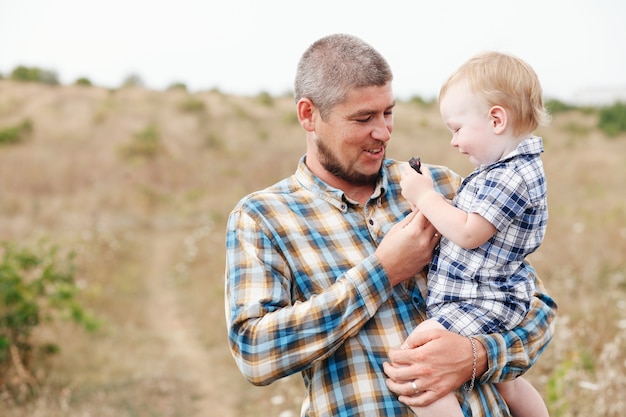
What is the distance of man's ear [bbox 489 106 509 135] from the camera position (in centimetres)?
190

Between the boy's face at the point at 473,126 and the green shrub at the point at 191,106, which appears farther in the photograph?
the green shrub at the point at 191,106

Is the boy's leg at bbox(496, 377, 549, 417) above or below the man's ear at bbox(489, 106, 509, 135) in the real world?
below

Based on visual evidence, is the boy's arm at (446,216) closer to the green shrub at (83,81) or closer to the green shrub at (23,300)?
the green shrub at (23,300)

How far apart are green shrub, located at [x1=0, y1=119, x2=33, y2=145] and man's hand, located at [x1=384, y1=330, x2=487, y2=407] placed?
2001cm

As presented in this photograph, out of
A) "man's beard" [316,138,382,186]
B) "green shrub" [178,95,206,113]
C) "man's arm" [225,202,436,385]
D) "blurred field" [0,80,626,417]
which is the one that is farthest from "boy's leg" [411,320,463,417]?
"green shrub" [178,95,206,113]

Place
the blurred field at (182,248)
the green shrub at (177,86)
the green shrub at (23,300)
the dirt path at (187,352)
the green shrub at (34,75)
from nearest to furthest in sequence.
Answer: the blurred field at (182,248), the green shrub at (23,300), the dirt path at (187,352), the green shrub at (34,75), the green shrub at (177,86)

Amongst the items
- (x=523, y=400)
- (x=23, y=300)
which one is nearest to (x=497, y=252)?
(x=523, y=400)

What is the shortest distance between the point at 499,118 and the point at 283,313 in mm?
908

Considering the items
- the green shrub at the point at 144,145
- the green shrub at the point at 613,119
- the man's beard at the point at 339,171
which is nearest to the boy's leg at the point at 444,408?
the man's beard at the point at 339,171

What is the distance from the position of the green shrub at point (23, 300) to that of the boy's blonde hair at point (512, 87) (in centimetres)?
475

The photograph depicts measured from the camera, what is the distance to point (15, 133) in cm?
1984

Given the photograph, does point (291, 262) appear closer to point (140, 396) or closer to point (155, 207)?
point (140, 396)

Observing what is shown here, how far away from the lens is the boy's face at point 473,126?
6.35ft

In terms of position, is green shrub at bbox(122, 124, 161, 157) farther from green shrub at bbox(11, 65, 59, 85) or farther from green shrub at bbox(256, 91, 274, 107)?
green shrub at bbox(11, 65, 59, 85)
